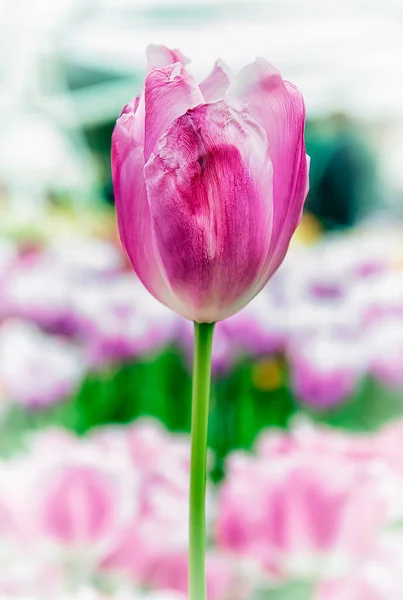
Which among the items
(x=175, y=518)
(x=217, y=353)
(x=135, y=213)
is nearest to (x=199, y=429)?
(x=135, y=213)

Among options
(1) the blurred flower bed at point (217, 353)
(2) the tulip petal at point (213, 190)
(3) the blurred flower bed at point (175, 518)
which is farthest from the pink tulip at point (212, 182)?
(1) the blurred flower bed at point (217, 353)

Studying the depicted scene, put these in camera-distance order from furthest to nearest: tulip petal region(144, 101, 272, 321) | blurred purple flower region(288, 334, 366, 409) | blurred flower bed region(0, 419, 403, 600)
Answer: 1. blurred purple flower region(288, 334, 366, 409)
2. blurred flower bed region(0, 419, 403, 600)
3. tulip petal region(144, 101, 272, 321)

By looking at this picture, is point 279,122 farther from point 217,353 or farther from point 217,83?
point 217,353

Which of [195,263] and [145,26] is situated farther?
[145,26]

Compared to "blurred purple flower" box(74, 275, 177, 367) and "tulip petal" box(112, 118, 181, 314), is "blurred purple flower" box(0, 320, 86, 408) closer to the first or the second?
"blurred purple flower" box(74, 275, 177, 367)

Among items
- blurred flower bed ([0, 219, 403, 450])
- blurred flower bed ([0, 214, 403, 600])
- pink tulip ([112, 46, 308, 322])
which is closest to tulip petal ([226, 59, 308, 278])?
pink tulip ([112, 46, 308, 322])

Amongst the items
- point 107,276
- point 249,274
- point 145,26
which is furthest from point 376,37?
point 249,274

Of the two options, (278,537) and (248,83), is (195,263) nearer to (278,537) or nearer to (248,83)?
(248,83)
